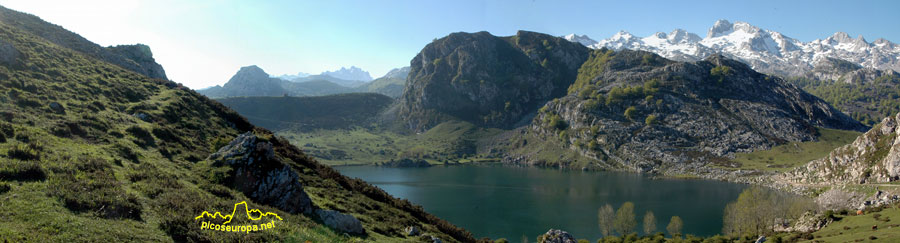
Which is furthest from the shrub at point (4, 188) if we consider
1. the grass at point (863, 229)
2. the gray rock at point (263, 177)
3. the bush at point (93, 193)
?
the grass at point (863, 229)

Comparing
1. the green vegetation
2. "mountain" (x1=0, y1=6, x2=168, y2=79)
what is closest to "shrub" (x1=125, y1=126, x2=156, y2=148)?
"mountain" (x1=0, y1=6, x2=168, y2=79)

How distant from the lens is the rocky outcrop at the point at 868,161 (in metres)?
96.6

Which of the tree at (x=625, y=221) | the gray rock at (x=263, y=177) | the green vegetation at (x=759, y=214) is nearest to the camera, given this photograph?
the gray rock at (x=263, y=177)

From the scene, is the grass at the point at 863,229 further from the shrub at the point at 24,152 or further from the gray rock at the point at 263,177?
the shrub at the point at 24,152

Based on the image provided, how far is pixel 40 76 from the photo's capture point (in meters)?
46.4

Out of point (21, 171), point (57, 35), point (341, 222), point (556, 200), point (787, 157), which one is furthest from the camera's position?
point (787, 157)

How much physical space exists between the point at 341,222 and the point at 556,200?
414ft

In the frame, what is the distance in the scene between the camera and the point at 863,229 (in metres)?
46.7

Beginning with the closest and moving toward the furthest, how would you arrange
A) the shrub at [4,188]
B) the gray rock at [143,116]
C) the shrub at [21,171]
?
the shrub at [4,188]
the shrub at [21,171]
the gray rock at [143,116]

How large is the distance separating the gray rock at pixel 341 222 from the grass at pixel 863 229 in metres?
48.4

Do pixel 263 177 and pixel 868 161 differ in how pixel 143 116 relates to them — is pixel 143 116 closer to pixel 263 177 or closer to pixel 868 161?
pixel 263 177

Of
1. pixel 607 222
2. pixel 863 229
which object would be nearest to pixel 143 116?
pixel 863 229

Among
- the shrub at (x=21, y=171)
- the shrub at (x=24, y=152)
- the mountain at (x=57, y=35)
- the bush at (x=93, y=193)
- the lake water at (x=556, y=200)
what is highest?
the mountain at (x=57, y=35)

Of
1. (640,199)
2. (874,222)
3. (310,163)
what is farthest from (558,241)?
(640,199)
